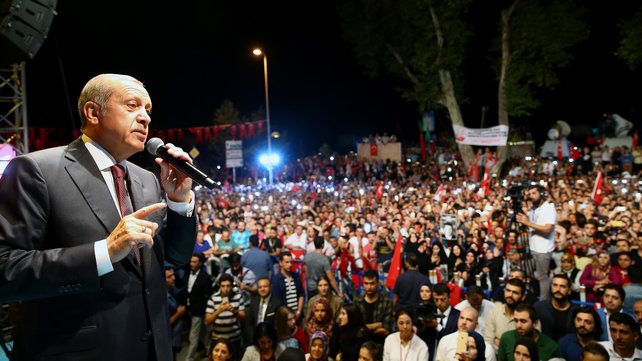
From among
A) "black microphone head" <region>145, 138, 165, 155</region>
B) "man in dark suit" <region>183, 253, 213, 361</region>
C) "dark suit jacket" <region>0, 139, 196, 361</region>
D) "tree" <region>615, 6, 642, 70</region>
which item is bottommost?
"man in dark suit" <region>183, 253, 213, 361</region>

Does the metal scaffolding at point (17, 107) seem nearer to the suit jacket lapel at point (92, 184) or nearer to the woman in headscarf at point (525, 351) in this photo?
the suit jacket lapel at point (92, 184)

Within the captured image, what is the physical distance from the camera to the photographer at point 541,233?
733cm

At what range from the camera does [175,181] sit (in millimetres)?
1870

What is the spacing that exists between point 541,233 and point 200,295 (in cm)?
526

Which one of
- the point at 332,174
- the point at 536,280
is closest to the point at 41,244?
the point at 536,280

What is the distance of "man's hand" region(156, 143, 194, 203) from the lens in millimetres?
1847

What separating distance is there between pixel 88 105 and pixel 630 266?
711 cm

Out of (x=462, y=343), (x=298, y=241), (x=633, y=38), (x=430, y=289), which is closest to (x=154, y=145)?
(x=462, y=343)

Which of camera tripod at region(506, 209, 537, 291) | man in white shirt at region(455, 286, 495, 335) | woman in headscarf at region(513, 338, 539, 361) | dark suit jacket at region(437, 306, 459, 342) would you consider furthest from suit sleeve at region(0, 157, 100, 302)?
camera tripod at region(506, 209, 537, 291)

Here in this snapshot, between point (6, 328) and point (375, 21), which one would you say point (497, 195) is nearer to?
point (375, 21)

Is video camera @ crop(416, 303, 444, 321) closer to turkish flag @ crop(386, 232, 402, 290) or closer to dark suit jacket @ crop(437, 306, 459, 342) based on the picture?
dark suit jacket @ crop(437, 306, 459, 342)

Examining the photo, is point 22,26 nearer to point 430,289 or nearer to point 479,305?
point 430,289

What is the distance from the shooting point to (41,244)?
145cm

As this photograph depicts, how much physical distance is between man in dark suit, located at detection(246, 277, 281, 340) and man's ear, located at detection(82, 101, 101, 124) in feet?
18.5
